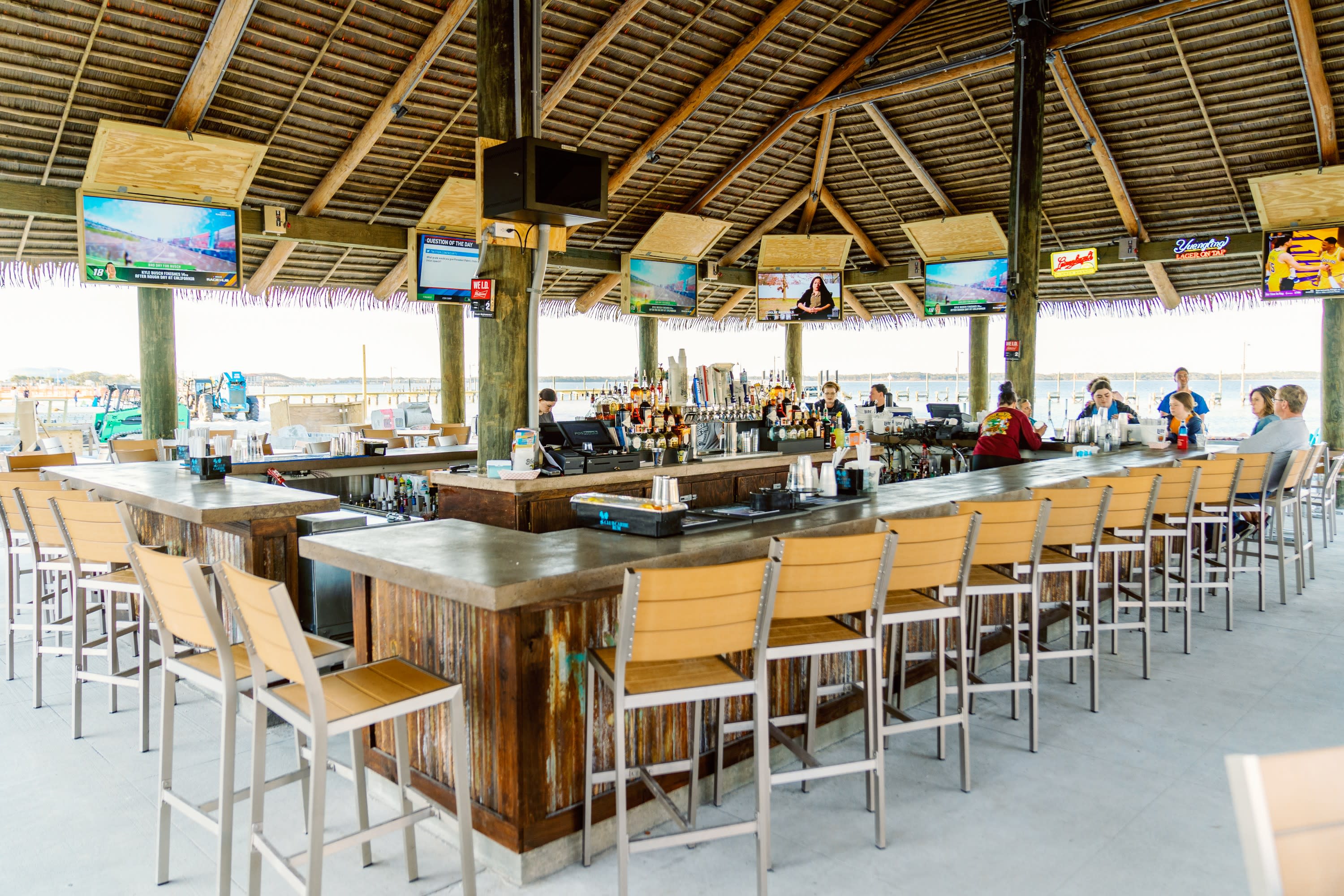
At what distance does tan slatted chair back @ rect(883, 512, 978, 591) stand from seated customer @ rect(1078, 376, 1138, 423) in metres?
6.52

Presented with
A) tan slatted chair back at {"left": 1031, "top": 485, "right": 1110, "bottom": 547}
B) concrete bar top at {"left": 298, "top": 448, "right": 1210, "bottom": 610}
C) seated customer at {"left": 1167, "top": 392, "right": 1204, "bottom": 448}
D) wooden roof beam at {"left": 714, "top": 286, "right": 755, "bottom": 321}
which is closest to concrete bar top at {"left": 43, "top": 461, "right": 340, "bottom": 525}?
concrete bar top at {"left": 298, "top": 448, "right": 1210, "bottom": 610}

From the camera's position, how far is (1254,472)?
19.1 feet

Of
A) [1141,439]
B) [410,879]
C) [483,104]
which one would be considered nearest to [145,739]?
[410,879]

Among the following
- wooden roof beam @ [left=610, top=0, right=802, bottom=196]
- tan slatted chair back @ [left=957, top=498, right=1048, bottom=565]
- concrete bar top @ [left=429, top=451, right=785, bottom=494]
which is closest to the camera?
tan slatted chair back @ [left=957, top=498, right=1048, bottom=565]

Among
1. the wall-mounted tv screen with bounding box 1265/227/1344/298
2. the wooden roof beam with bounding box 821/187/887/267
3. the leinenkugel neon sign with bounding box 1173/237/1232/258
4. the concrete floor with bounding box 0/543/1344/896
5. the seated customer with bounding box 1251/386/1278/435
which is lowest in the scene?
the concrete floor with bounding box 0/543/1344/896

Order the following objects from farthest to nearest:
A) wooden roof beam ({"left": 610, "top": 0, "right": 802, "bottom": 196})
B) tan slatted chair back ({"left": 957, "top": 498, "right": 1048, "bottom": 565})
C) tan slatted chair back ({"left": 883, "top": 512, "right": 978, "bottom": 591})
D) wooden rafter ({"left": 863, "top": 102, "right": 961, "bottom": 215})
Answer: wooden rafter ({"left": 863, "top": 102, "right": 961, "bottom": 215}), wooden roof beam ({"left": 610, "top": 0, "right": 802, "bottom": 196}), tan slatted chair back ({"left": 957, "top": 498, "right": 1048, "bottom": 565}), tan slatted chair back ({"left": 883, "top": 512, "right": 978, "bottom": 591})

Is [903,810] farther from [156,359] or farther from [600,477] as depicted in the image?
[156,359]

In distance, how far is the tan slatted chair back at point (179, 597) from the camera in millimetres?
2258

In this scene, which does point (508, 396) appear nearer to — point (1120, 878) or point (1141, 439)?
point (1120, 878)

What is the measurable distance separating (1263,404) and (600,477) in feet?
19.1

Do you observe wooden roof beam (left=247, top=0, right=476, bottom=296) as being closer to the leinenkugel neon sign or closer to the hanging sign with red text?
the hanging sign with red text

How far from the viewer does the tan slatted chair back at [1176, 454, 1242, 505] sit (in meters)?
5.31

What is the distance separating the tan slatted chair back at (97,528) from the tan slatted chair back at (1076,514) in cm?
385

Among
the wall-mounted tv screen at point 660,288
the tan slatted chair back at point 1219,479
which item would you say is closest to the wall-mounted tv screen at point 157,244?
the wall-mounted tv screen at point 660,288
